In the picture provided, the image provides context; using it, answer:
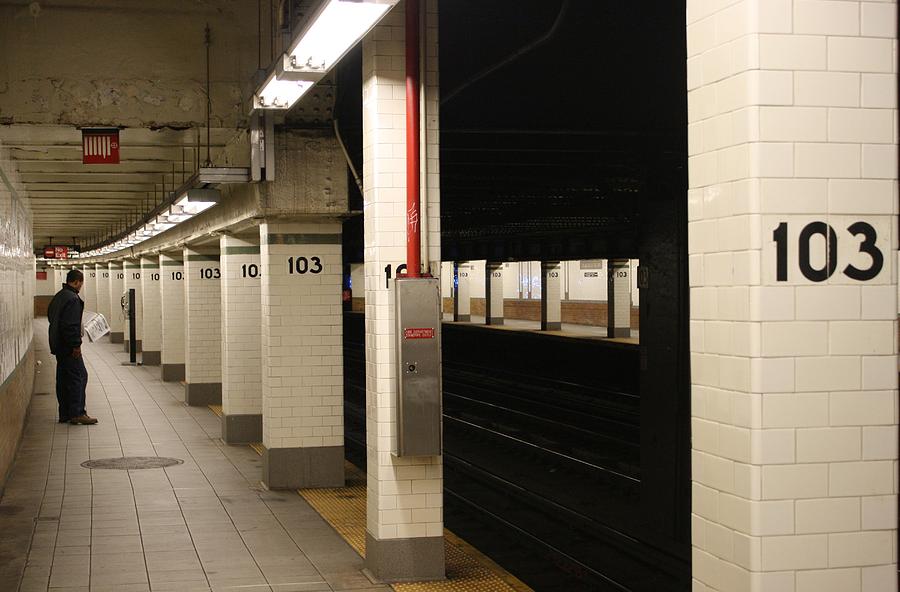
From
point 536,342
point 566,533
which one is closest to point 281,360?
point 566,533

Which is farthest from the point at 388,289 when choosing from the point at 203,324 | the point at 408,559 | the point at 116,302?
the point at 116,302

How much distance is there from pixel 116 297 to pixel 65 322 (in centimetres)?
2465

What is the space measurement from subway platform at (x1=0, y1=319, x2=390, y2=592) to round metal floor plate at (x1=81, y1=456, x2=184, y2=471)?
0.15 metres

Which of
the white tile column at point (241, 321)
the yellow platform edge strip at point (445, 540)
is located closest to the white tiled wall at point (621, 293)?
the white tile column at point (241, 321)

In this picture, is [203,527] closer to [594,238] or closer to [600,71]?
[600,71]

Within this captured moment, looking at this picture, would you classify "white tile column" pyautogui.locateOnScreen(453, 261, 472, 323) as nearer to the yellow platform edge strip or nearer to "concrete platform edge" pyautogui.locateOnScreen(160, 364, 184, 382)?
"concrete platform edge" pyautogui.locateOnScreen(160, 364, 184, 382)

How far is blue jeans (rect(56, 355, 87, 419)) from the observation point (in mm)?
15977

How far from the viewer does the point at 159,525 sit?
31.3 feet

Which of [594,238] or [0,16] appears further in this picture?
[594,238]

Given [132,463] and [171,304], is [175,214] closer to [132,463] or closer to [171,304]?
[132,463]

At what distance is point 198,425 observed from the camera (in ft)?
53.7

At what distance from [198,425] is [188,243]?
3.27 meters

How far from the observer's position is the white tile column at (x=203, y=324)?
18047 millimetres

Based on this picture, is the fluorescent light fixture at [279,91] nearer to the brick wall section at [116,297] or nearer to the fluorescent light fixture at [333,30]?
the fluorescent light fixture at [333,30]
